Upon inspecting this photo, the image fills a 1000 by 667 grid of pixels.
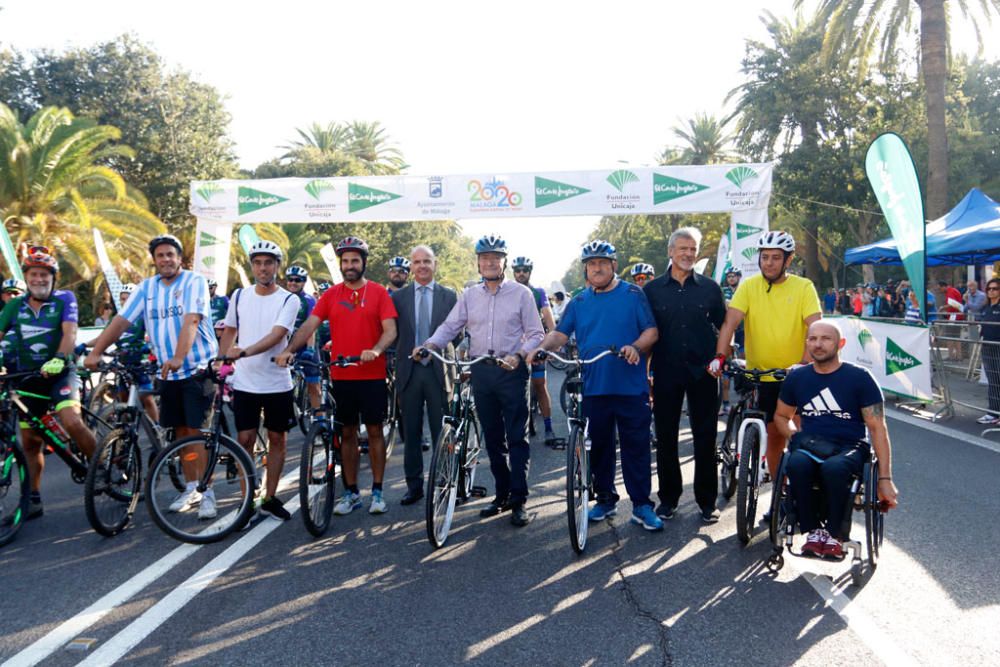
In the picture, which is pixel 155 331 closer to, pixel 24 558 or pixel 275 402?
pixel 275 402

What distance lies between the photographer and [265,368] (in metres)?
5.82

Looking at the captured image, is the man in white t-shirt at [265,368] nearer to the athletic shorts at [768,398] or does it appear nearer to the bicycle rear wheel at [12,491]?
the bicycle rear wheel at [12,491]

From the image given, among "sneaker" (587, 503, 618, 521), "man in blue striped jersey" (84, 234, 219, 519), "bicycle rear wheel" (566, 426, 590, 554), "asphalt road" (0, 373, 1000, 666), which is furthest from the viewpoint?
"man in blue striped jersey" (84, 234, 219, 519)

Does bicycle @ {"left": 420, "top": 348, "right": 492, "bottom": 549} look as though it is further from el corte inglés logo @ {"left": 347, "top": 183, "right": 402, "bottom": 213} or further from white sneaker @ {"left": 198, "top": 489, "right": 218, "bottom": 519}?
el corte inglés logo @ {"left": 347, "top": 183, "right": 402, "bottom": 213}

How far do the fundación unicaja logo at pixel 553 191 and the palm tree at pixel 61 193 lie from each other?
10.7 m

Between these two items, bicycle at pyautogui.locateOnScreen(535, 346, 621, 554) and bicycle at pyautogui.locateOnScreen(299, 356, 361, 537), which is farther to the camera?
bicycle at pyautogui.locateOnScreen(299, 356, 361, 537)

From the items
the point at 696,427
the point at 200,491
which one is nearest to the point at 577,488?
the point at 696,427

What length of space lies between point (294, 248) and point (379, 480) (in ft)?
107

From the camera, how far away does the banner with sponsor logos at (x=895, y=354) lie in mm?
10023

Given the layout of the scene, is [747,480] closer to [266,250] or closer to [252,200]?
[266,250]

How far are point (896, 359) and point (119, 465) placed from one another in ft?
32.3

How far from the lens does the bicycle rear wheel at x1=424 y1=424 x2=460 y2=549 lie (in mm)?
4969

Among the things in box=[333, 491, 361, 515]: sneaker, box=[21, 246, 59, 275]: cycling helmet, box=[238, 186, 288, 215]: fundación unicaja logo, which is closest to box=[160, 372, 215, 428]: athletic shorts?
box=[333, 491, 361, 515]: sneaker

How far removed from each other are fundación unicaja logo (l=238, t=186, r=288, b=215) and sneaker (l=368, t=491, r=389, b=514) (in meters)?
12.6
